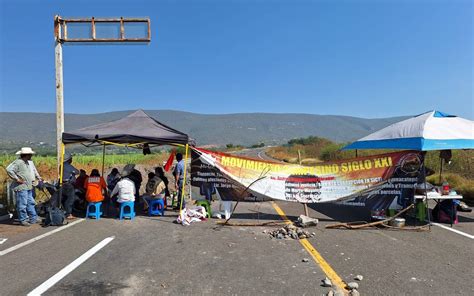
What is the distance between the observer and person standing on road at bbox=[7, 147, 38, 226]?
8.30 metres

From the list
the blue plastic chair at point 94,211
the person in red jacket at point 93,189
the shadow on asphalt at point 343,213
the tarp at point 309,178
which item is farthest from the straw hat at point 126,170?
the shadow on asphalt at point 343,213

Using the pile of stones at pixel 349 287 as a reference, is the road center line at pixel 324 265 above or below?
below

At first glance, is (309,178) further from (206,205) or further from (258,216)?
(206,205)

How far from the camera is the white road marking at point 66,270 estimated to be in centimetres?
447

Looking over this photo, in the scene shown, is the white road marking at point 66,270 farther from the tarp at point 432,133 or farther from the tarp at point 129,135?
the tarp at point 432,133

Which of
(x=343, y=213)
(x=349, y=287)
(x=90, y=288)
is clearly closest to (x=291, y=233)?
(x=349, y=287)

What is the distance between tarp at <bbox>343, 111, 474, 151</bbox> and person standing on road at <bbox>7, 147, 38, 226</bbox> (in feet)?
30.7

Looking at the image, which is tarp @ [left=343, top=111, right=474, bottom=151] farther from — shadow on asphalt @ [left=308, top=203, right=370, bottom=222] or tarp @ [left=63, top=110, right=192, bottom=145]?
tarp @ [left=63, top=110, right=192, bottom=145]

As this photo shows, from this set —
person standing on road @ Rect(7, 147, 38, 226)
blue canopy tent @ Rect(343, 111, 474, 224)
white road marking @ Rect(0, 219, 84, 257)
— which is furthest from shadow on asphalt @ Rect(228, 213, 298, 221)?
person standing on road @ Rect(7, 147, 38, 226)

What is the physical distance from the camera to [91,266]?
5.38 meters

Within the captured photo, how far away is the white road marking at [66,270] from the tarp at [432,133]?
24.1 feet

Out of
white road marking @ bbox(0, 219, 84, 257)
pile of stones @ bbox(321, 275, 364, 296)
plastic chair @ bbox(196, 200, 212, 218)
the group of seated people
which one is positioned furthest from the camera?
plastic chair @ bbox(196, 200, 212, 218)

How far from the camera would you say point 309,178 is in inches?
363

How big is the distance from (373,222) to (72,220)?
7.47 m
